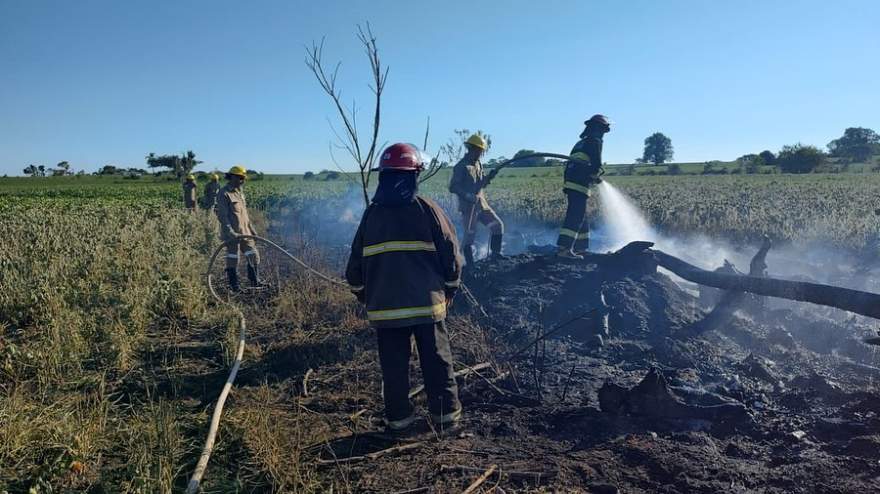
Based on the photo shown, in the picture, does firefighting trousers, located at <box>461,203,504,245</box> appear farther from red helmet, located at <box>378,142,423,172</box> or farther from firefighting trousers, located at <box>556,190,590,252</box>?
red helmet, located at <box>378,142,423,172</box>

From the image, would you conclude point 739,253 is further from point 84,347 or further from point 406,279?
point 84,347

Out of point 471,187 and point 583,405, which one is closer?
point 583,405

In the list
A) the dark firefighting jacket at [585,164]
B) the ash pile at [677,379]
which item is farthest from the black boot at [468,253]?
the dark firefighting jacket at [585,164]

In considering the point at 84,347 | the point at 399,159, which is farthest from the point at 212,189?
the point at 399,159

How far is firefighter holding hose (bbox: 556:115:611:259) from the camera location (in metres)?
7.89

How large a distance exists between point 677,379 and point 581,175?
4172 mm

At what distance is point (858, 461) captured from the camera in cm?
309

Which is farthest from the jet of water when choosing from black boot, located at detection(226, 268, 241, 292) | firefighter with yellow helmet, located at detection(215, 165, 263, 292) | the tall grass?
the tall grass

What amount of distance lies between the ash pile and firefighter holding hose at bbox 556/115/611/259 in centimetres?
50

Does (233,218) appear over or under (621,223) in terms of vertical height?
over

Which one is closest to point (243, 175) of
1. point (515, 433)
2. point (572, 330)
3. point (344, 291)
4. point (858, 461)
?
point (344, 291)

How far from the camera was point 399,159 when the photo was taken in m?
3.46

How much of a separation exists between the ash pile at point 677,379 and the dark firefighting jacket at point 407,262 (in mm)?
956

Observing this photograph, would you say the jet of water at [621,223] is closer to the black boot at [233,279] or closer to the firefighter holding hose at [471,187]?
the firefighter holding hose at [471,187]
